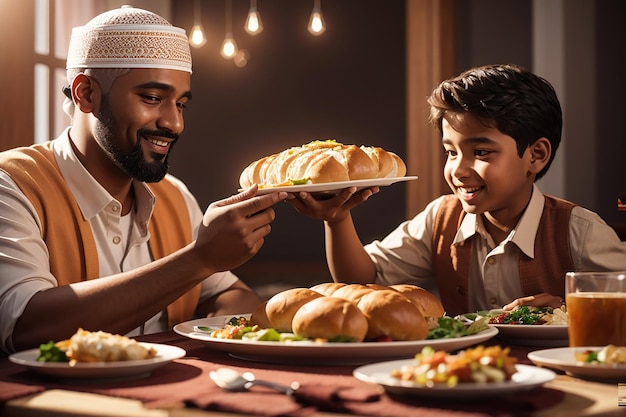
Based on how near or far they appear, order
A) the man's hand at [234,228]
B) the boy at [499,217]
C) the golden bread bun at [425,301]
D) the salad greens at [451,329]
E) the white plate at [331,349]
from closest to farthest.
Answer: the white plate at [331,349], the salad greens at [451,329], the golden bread bun at [425,301], the man's hand at [234,228], the boy at [499,217]

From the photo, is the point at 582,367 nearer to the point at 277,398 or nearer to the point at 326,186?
the point at 277,398

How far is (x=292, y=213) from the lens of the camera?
7336 millimetres

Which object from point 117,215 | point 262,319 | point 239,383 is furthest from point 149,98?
point 239,383

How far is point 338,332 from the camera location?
1.41m

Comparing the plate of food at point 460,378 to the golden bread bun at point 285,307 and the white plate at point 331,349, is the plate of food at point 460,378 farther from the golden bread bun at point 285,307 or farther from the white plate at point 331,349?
the golden bread bun at point 285,307

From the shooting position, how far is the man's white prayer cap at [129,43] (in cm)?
222

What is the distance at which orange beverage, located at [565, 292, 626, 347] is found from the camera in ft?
4.70

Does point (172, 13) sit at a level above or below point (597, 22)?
above

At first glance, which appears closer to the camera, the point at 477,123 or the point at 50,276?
the point at 50,276

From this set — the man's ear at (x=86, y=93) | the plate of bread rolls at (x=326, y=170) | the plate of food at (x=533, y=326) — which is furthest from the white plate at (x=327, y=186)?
the man's ear at (x=86, y=93)

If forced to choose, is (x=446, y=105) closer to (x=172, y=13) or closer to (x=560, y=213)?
(x=560, y=213)

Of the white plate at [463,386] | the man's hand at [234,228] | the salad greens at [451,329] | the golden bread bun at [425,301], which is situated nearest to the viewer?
the white plate at [463,386]

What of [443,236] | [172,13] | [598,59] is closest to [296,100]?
[172,13]

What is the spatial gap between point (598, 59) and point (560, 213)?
3233mm
